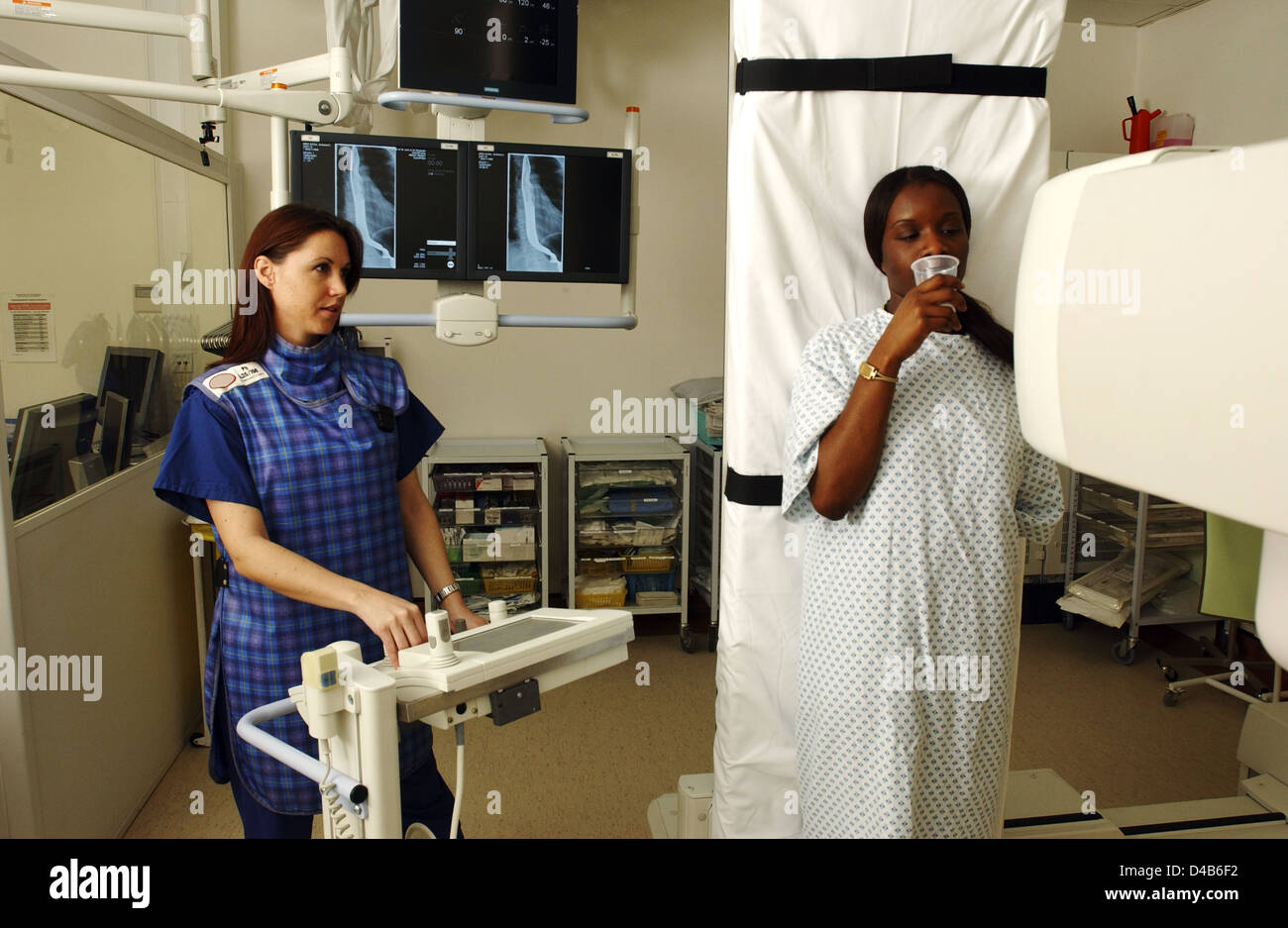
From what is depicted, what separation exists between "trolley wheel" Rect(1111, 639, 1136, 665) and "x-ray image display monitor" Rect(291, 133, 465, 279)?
310cm

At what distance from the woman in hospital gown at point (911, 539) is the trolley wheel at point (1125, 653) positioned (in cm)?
253

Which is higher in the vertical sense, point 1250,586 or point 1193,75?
point 1193,75

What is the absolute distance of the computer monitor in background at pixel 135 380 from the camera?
254cm

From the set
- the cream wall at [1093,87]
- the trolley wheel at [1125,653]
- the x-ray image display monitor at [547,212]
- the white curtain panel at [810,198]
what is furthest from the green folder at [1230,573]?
the cream wall at [1093,87]

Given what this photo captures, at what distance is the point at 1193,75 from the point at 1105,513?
1917 millimetres

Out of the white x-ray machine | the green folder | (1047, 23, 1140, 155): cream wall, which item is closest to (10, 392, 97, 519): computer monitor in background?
the white x-ray machine

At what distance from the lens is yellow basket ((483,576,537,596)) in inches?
153

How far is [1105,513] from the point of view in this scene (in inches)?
162

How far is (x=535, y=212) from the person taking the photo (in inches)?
81.7

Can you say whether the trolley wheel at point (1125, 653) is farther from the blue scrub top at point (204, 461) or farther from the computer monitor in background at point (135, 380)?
the computer monitor in background at point (135, 380)

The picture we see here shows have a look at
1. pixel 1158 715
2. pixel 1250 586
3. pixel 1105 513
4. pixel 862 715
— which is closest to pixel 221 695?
pixel 862 715

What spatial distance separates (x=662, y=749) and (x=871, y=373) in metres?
2.00

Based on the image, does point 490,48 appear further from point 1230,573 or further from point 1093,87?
point 1093,87
